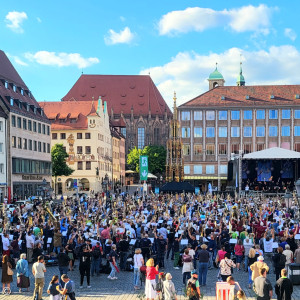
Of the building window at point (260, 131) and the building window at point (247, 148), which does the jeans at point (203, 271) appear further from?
the building window at point (260, 131)

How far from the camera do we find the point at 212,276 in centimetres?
2014

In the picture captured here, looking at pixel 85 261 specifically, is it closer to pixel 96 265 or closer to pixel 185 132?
pixel 96 265

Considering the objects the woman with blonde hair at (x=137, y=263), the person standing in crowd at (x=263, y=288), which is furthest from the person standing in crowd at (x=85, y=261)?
the person standing in crowd at (x=263, y=288)

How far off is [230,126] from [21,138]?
3458cm

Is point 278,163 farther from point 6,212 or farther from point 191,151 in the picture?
point 6,212

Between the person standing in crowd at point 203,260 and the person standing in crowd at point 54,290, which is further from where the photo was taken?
the person standing in crowd at point 203,260

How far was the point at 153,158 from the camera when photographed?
11650 cm

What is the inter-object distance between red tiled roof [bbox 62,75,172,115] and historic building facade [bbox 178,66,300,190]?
4322cm

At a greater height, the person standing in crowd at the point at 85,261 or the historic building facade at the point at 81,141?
the historic building facade at the point at 81,141

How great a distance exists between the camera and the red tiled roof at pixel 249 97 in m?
87.9

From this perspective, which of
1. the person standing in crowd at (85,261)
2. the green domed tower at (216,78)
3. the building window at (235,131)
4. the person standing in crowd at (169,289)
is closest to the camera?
the person standing in crowd at (169,289)

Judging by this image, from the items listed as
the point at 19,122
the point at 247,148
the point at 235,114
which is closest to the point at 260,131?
the point at 247,148

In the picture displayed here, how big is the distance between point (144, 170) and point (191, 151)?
33457mm

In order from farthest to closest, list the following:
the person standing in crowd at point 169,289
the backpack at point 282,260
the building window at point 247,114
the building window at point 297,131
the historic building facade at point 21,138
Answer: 1. the building window at point 247,114
2. the building window at point 297,131
3. the historic building facade at point 21,138
4. the backpack at point 282,260
5. the person standing in crowd at point 169,289
